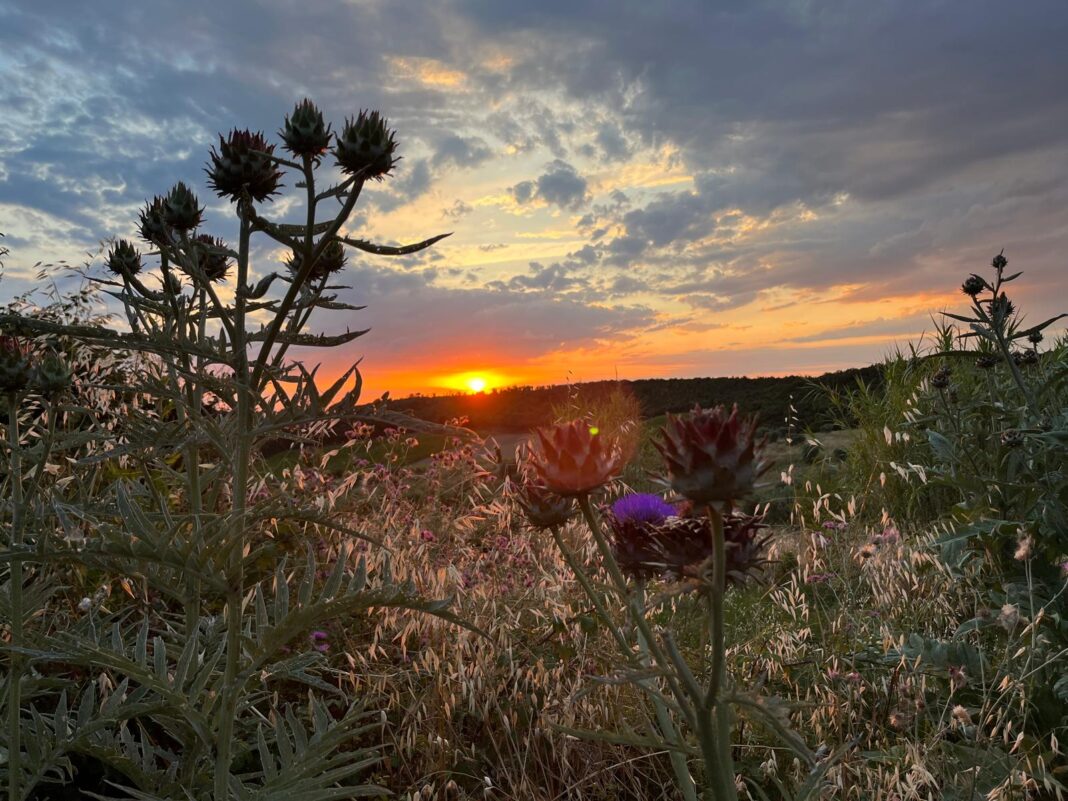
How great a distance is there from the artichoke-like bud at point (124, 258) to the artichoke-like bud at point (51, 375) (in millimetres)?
299

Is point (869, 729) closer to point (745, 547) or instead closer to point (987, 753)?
point (987, 753)

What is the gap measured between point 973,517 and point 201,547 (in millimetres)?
3830

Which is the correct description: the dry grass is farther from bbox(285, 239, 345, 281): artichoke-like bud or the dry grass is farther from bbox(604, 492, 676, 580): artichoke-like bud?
bbox(285, 239, 345, 281): artichoke-like bud

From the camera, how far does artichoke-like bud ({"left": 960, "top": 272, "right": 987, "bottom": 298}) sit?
407cm

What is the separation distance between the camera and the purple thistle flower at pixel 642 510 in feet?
6.15

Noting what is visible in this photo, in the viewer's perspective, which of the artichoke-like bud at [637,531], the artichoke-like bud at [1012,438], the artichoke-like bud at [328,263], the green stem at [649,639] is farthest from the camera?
the artichoke-like bud at [1012,438]

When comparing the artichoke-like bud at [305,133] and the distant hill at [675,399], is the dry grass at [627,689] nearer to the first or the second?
the artichoke-like bud at [305,133]

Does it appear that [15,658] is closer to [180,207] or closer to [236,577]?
[236,577]

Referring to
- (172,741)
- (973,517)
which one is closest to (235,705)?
(172,741)

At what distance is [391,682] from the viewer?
10.4ft

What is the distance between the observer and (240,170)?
6.44ft

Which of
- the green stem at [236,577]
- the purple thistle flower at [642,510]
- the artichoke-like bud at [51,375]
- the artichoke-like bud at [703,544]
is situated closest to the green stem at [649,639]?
the artichoke-like bud at [703,544]

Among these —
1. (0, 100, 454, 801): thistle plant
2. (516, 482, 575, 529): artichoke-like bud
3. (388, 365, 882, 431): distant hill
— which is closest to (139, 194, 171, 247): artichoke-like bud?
(0, 100, 454, 801): thistle plant

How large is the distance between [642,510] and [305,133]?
116 cm
